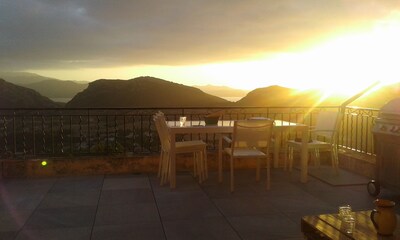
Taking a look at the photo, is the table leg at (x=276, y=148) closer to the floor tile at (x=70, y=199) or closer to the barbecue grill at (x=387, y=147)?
the barbecue grill at (x=387, y=147)

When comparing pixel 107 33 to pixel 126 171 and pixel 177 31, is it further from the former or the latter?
pixel 126 171

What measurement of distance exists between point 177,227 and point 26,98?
1208 centimetres

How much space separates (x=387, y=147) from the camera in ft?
16.8

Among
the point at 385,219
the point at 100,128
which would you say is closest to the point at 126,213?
the point at 385,219

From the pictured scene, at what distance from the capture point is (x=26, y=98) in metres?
14.4

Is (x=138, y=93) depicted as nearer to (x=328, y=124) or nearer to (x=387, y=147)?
(x=328, y=124)

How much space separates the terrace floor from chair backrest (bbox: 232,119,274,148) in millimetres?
658

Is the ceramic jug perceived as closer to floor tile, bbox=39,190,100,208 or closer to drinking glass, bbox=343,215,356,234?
drinking glass, bbox=343,215,356,234

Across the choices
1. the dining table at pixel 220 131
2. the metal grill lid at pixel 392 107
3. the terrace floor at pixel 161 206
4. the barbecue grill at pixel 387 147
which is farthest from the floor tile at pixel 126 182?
the metal grill lid at pixel 392 107

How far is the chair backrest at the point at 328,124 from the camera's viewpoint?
647 centimetres

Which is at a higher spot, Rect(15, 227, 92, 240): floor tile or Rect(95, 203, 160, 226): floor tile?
Rect(95, 203, 160, 226): floor tile

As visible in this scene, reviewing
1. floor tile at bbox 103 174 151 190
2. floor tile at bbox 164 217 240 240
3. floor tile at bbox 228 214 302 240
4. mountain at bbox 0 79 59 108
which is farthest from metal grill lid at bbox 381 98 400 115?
mountain at bbox 0 79 59 108

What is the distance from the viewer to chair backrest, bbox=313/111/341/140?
6.47 m

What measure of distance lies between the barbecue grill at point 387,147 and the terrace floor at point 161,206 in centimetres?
26
